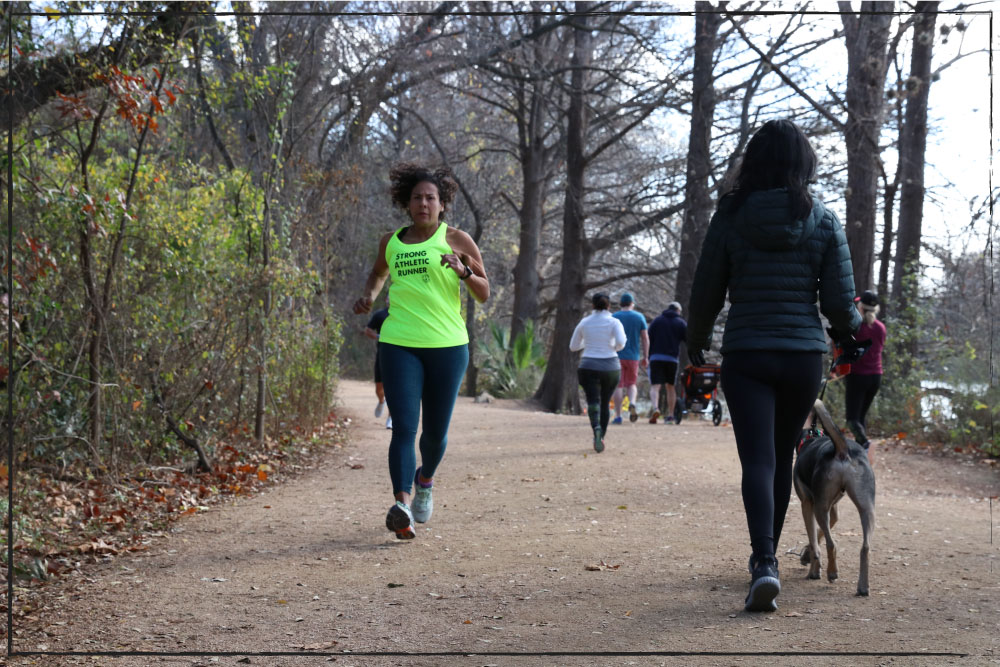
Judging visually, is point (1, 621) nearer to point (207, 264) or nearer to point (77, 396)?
point (77, 396)

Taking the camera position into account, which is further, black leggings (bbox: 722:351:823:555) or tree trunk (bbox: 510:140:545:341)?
tree trunk (bbox: 510:140:545:341)

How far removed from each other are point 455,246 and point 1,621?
10.2 feet

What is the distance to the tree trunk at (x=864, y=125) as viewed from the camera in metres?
10.4

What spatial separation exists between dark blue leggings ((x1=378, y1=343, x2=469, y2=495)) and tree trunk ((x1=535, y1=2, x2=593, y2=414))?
15188 millimetres

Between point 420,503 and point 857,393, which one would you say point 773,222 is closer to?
point 420,503

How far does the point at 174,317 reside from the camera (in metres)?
8.62

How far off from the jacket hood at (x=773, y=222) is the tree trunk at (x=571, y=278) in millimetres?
16624

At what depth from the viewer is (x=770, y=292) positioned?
14.6ft

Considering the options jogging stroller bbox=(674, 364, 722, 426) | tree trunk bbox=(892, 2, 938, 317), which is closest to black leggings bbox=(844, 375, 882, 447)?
tree trunk bbox=(892, 2, 938, 317)

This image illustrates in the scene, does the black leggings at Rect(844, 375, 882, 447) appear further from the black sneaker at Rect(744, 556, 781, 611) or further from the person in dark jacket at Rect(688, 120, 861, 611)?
the black sneaker at Rect(744, 556, 781, 611)

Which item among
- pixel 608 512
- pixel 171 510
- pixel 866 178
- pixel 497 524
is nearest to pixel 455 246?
pixel 497 524

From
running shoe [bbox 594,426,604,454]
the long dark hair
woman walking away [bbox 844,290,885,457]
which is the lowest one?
running shoe [bbox 594,426,604,454]

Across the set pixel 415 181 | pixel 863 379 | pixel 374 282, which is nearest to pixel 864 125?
pixel 863 379

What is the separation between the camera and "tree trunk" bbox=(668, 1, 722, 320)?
14.4 metres
